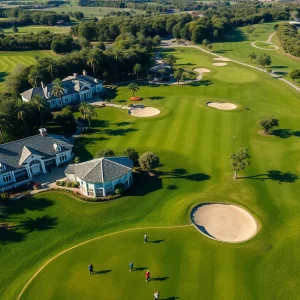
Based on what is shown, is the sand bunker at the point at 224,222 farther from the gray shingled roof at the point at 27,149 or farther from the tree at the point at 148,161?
the gray shingled roof at the point at 27,149

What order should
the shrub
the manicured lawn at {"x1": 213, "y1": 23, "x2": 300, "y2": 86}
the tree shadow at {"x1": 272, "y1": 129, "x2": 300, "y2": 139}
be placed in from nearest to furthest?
the shrub
the tree shadow at {"x1": 272, "y1": 129, "x2": 300, "y2": 139}
the manicured lawn at {"x1": 213, "y1": 23, "x2": 300, "y2": 86}

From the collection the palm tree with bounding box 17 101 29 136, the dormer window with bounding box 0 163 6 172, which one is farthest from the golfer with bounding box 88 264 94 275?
the palm tree with bounding box 17 101 29 136

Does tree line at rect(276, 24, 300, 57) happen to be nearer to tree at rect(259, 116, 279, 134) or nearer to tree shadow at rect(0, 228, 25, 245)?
tree at rect(259, 116, 279, 134)

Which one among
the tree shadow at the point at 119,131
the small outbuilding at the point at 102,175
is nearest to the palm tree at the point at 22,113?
the tree shadow at the point at 119,131

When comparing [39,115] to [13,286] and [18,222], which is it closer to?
[18,222]

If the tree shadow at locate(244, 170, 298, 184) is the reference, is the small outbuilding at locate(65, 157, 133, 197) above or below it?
above

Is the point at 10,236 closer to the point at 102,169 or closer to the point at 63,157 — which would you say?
the point at 102,169

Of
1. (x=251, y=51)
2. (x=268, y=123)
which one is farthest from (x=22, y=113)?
(x=251, y=51)
